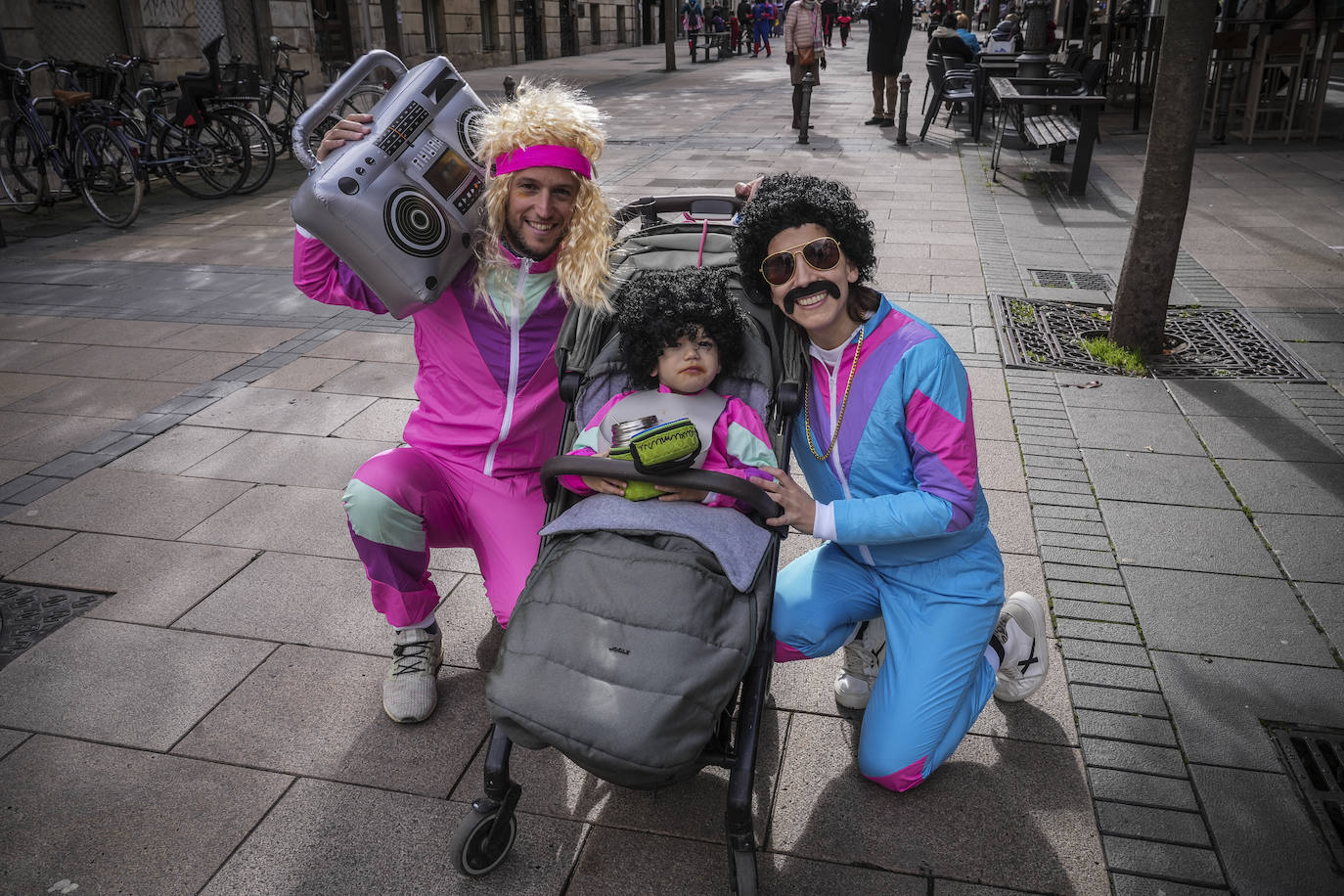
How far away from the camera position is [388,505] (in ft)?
8.78

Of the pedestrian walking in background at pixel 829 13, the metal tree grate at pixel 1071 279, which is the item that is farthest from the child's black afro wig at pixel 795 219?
the pedestrian walking in background at pixel 829 13

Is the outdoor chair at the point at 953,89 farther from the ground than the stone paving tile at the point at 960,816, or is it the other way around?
the outdoor chair at the point at 953,89

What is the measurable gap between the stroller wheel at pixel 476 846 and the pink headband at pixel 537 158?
1613 mm

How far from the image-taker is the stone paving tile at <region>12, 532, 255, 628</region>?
131 inches

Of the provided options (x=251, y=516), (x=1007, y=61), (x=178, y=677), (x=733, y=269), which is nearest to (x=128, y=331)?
(x=251, y=516)

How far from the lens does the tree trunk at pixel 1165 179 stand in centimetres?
485

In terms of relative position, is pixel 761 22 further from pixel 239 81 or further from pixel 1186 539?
pixel 1186 539

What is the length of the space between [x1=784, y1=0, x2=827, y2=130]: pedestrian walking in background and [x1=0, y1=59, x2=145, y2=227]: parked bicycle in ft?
27.1

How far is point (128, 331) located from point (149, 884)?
5028mm

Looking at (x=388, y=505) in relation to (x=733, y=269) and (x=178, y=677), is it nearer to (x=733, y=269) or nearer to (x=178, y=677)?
(x=178, y=677)

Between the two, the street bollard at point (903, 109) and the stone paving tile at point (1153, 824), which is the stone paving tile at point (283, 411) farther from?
the street bollard at point (903, 109)

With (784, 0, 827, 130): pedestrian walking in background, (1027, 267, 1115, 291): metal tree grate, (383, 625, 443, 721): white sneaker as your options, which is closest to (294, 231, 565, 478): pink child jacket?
(383, 625, 443, 721): white sneaker

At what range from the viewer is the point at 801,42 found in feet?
44.6

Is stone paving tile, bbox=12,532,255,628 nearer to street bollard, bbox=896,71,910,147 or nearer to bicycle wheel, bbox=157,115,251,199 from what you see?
bicycle wheel, bbox=157,115,251,199
